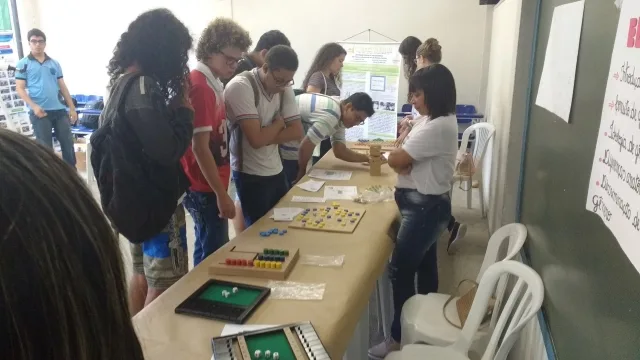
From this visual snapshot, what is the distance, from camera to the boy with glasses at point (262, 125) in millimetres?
2215

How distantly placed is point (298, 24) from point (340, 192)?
4307mm

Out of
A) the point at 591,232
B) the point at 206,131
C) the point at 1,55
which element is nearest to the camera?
the point at 591,232

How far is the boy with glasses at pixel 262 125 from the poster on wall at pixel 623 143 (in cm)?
152

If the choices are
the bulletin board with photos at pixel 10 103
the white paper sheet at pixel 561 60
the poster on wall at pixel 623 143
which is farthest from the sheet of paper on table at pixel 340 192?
the bulletin board with photos at pixel 10 103

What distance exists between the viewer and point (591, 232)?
0.98 meters

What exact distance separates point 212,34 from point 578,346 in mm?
1733

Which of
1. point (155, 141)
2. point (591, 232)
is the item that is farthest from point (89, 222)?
point (155, 141)

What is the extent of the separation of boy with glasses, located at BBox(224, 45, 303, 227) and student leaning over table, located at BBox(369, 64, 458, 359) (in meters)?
0.55

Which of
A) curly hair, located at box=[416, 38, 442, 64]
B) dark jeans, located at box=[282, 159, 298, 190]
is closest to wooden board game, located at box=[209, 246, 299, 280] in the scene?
dark jeans, located at box=[282, 159, 298, 190]

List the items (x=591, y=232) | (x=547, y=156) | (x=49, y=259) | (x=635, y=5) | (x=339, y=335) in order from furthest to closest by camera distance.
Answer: (x=547, y=156) → (x=339, y=335) → (x=591, y=232) → (x=635, y=5) → (x=49, y=259)

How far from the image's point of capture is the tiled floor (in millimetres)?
2697

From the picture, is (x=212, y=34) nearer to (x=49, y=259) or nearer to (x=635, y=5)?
(x=635, y=5)

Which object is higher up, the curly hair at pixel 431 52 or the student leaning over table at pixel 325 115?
the curly hair at pixel 431 52

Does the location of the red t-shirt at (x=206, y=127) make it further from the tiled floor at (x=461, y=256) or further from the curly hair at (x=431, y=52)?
the curly hair at (x=431, y=52)
